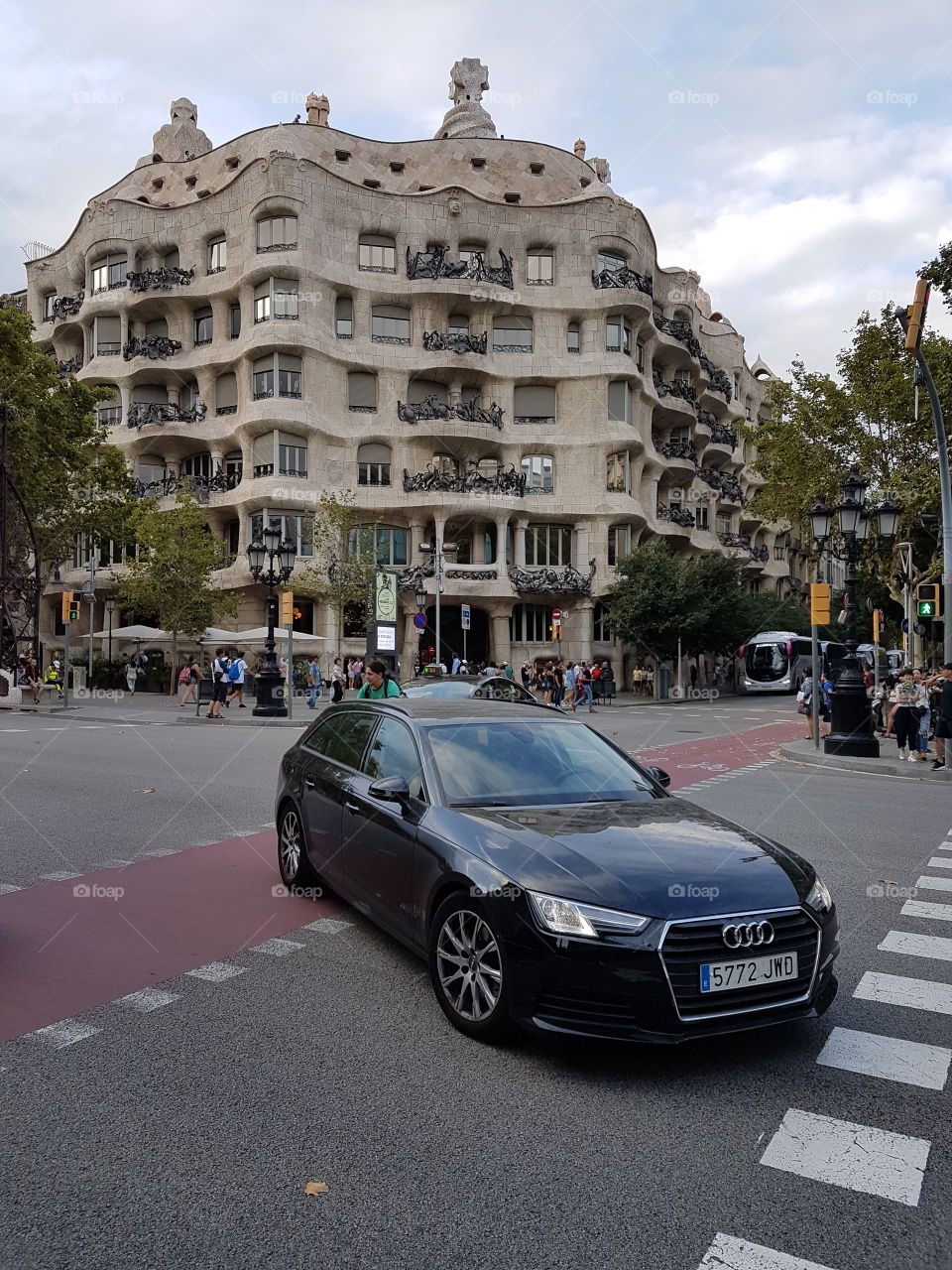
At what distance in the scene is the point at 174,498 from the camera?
44.0 metres

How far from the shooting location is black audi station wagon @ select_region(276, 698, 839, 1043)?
3.64 m

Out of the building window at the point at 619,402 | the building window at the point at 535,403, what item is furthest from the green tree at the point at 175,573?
the building window at the point at 619,402

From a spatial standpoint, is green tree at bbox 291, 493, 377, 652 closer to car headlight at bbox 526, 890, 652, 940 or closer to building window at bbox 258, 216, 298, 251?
building window at bbox 258, 216, 298, 251

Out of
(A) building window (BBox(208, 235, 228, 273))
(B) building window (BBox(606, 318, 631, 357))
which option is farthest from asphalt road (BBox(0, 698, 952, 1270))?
(A) building window (BBox(208, 235, 228, 273))

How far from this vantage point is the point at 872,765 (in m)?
15.4

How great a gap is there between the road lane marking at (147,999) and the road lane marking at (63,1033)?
0.26 m

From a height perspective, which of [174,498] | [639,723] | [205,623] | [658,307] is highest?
[658,307]

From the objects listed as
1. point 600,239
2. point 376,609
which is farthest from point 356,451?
point 376,609

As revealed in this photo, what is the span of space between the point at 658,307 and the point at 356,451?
2224 centimetres

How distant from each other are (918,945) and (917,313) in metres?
9.91

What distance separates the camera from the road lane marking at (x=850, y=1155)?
3.02 m

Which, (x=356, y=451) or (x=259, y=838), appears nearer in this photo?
(x=259, y=838)

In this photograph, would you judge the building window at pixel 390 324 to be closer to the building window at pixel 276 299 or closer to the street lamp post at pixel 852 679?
the building window at pixel 276 299

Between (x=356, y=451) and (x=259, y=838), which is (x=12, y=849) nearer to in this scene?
(x=259, y=838)
